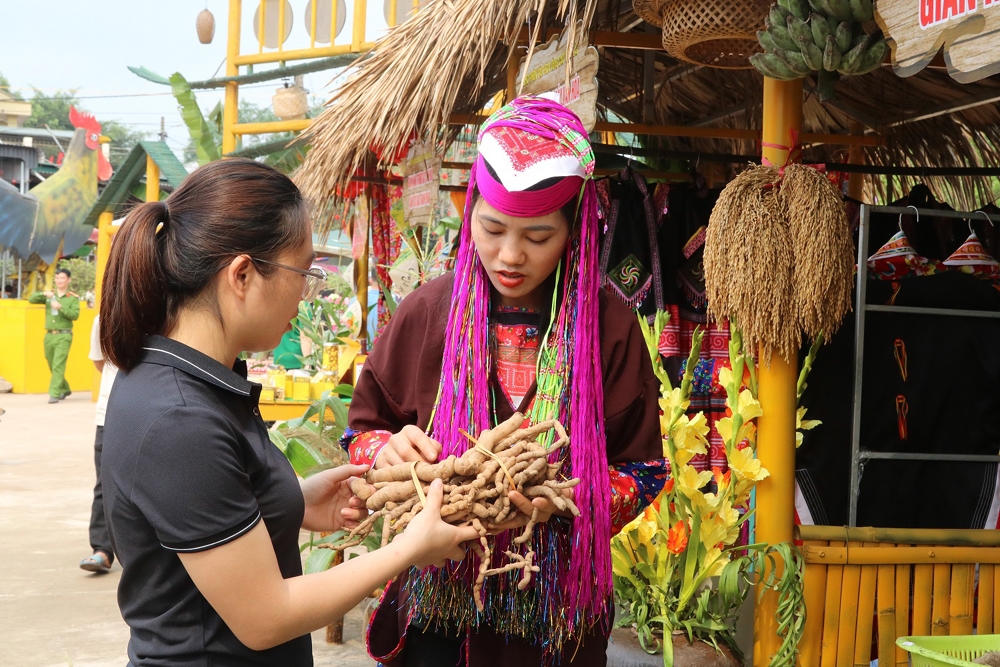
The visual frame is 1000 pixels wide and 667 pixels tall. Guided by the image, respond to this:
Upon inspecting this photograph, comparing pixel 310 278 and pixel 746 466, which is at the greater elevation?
pixel 310 278

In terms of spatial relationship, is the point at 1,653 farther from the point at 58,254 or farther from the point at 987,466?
the point at 58,254

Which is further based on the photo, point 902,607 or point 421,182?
point 421,182

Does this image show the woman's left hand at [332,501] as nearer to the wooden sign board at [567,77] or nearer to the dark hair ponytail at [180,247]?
the dark hair ponytail at [180,247]

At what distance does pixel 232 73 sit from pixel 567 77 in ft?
27.7

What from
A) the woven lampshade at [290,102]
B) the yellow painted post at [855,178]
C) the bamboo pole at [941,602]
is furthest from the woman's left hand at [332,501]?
the woven lampshade at [290,102]

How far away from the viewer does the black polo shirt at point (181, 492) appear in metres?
1.26

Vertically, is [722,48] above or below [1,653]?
A: above

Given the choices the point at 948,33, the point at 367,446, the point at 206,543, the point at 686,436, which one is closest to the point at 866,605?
the point at 686,436

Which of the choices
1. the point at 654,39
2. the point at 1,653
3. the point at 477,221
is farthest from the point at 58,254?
the point at 477,221

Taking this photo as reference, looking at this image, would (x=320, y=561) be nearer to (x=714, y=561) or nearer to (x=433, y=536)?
(x=714, y=561)

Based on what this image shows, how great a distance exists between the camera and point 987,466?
3.16 meters

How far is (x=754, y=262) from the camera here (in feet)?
9.00

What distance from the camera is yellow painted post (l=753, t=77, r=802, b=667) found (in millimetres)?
2881

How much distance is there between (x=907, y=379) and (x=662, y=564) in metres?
1.03
